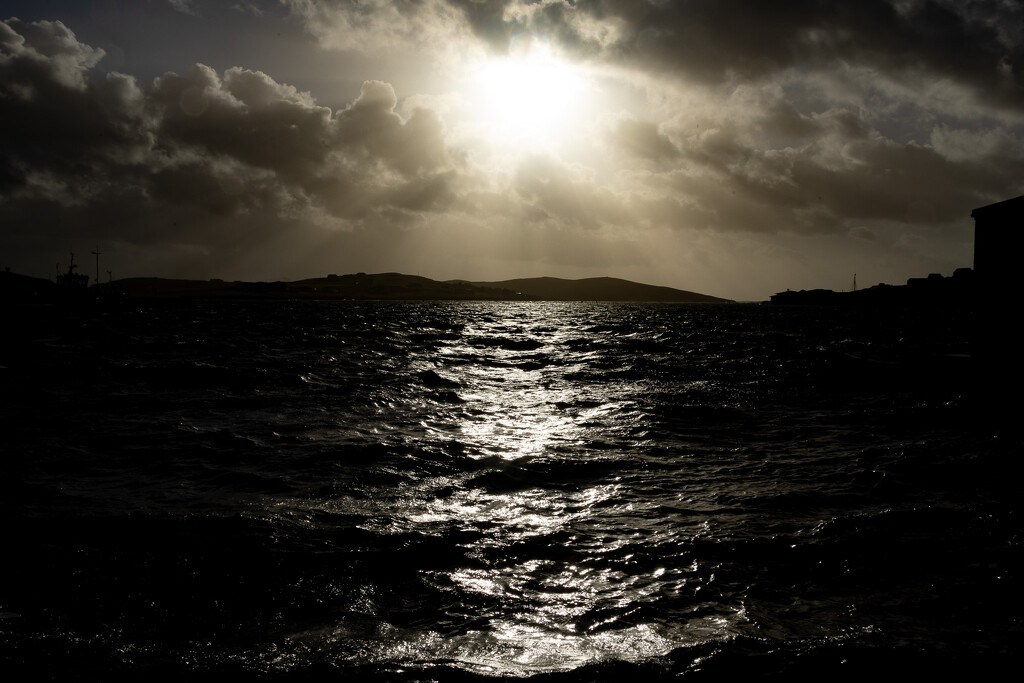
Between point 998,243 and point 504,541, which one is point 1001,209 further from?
point 504,541

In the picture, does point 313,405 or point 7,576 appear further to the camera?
point 313,405

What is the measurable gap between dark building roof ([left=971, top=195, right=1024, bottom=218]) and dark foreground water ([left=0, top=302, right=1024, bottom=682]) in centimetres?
600

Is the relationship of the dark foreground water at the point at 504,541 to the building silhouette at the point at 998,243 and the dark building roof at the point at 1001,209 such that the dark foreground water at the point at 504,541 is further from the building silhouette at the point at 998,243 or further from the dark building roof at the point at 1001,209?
the dark building roof at the point at 1001,209

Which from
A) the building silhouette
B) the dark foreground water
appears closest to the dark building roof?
the building silhouette

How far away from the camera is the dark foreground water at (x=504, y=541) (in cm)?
566

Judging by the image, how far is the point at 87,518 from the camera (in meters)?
9.08

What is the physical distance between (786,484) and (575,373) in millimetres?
18319

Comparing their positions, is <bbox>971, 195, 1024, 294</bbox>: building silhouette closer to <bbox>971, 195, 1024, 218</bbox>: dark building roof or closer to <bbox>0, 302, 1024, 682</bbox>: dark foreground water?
<bbox>971, 195, 1024, 218</bbox>: dark building roof

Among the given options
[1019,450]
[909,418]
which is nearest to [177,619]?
[1019,450]

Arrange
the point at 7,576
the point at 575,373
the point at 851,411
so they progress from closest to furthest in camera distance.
A: the point at 7,576 < the point at 851,411 < the point at 575,373

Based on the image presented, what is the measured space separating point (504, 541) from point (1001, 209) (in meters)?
20.5

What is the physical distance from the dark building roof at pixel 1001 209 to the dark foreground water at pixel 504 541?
5996 millimetres

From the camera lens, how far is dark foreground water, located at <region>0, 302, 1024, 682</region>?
5.66 m

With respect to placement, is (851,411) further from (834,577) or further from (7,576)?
(7,576)
